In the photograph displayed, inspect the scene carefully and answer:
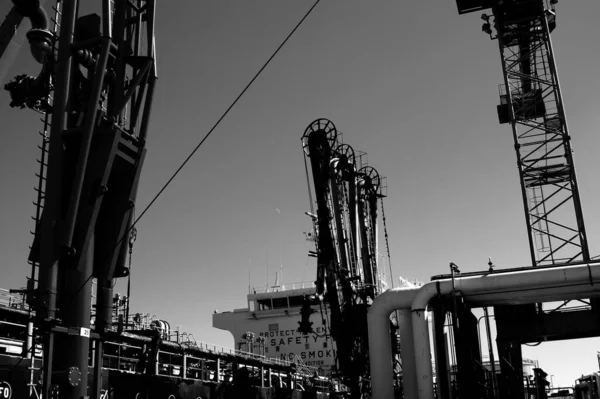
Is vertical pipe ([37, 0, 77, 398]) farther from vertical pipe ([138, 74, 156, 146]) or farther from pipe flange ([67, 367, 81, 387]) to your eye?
vertical pipe ([138, 74, 156, 146])

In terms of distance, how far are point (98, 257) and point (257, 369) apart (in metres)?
14.7

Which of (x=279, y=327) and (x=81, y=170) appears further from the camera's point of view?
(x=279, y=327)

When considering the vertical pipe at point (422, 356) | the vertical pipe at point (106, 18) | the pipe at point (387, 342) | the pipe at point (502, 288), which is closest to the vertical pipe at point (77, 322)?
the vertical pipe at point (106, 18)

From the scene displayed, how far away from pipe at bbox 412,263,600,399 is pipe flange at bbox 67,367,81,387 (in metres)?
9.86

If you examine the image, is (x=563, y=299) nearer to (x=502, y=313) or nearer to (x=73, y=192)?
(x=502, y=313)

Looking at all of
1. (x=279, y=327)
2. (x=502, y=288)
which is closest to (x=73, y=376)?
(x=502, y=288)

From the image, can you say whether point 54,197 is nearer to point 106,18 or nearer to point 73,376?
point 73,376

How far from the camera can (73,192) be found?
37.2ft

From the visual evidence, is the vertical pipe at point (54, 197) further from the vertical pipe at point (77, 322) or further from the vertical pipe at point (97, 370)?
the vertical pipe at point (97, 370)

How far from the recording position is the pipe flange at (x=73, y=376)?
10.7 m

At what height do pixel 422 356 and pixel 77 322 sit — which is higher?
pixel 77 322

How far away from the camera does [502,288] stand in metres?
17.9

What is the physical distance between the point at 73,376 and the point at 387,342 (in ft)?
34.9

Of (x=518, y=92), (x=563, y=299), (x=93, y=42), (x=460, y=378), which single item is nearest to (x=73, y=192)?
(x=93, y=42)
